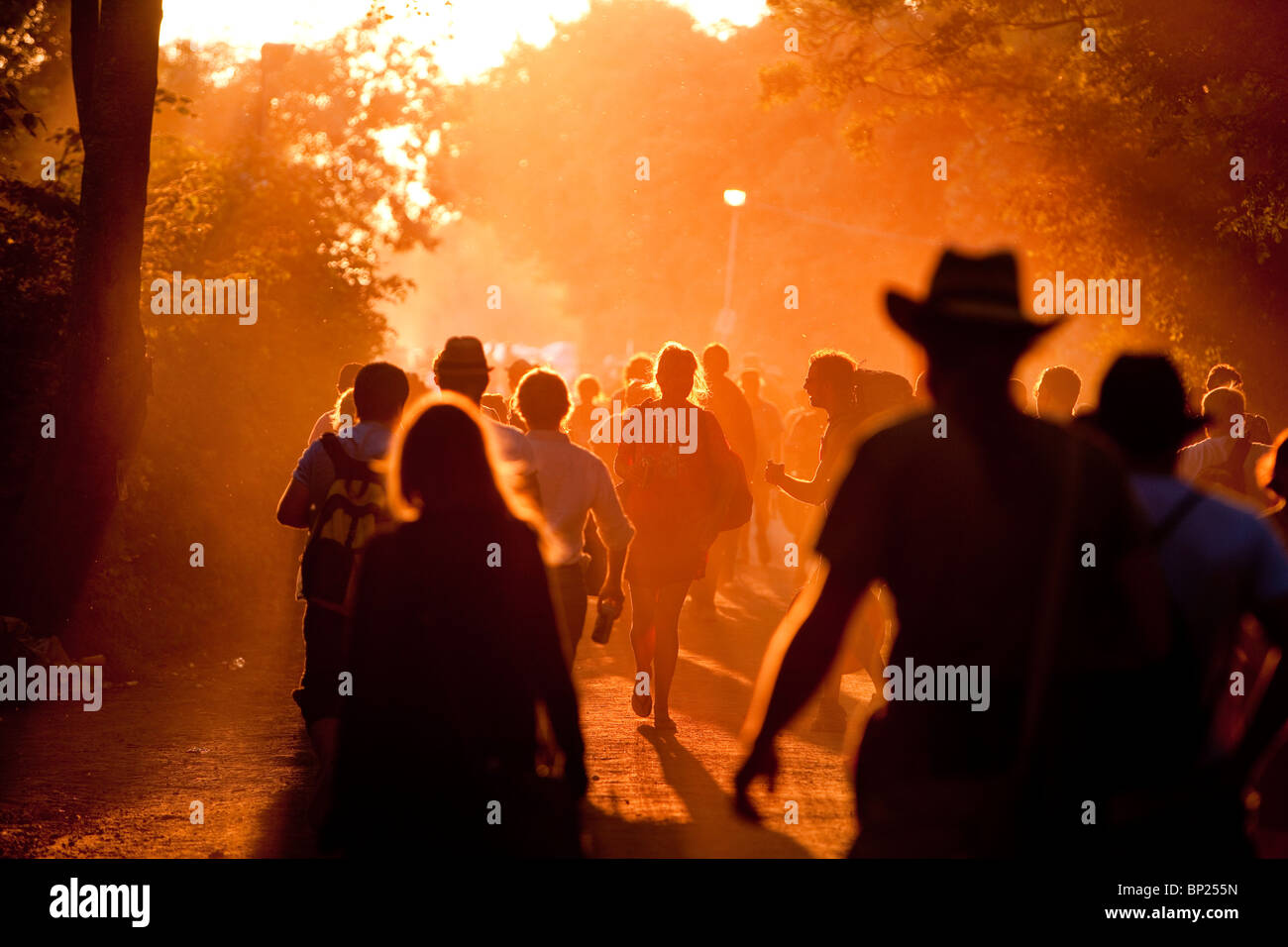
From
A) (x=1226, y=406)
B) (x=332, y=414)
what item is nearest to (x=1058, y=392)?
(x=1226, y=406)

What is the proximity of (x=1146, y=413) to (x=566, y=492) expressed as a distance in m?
3.67

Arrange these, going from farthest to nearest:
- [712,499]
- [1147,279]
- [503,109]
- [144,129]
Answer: [503,109] → [1147,279] → [144,129] → [712,499]

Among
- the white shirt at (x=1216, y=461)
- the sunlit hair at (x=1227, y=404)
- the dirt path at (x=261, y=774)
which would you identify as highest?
the sunlit hair at (x=1227, y=404)

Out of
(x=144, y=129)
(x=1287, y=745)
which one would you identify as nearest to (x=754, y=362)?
(x=144, y=129)

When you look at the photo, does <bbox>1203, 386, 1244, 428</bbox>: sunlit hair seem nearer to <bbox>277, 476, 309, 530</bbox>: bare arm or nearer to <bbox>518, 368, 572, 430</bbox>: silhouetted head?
<bbox>518, 368, 572, 430</bbox>: silhouetted head

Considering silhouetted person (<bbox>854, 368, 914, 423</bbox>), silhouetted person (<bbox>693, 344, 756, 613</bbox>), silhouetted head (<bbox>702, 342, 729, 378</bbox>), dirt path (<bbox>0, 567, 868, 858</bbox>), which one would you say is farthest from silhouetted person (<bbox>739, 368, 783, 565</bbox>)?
silhouetted person (<bbox>854, 368, 914, 423</bbox>)

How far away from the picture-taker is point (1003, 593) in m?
3.52

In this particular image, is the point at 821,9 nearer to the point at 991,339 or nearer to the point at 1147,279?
the point at 1147,279

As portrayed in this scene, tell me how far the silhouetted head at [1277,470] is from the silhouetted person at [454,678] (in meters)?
2.42

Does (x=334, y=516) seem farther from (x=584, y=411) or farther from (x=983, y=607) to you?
(x=584, y=411)

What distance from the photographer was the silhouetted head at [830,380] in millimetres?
9852

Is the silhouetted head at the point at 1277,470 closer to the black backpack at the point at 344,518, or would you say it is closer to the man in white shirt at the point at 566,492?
the man in white shirt at the point at 566,492

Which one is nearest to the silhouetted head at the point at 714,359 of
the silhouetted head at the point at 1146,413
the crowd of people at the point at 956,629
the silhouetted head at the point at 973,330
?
the crowd of people at the point at 956,629
